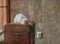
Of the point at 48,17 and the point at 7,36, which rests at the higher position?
Result: the point at 48,17

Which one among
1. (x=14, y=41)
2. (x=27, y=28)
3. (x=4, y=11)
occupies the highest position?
(x=4, y=11)

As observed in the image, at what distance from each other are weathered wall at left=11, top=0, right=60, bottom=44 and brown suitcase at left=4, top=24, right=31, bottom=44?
41cm

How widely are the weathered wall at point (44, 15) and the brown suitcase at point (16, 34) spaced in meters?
0.41

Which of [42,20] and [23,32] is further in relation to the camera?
[42,20]

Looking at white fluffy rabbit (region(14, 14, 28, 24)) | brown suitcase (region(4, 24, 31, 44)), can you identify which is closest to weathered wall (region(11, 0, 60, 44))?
white fluffy rabbit (region(14, 14, 28, 24))

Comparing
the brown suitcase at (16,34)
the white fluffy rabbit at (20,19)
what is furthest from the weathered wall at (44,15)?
the brown suitcase at (16,34)

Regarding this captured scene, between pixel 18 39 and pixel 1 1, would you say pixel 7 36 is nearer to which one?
pixel 18 39

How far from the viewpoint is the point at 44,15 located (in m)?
2.94

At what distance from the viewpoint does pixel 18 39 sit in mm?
2586

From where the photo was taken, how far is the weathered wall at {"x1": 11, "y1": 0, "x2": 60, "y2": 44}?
9.59 feet

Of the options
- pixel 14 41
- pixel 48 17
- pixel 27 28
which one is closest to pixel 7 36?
pixel 14 41

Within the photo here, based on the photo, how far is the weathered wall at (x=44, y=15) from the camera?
9.59 ft

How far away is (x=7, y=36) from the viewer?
2.60 m

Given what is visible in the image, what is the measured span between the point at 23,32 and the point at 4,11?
59 centimetres
